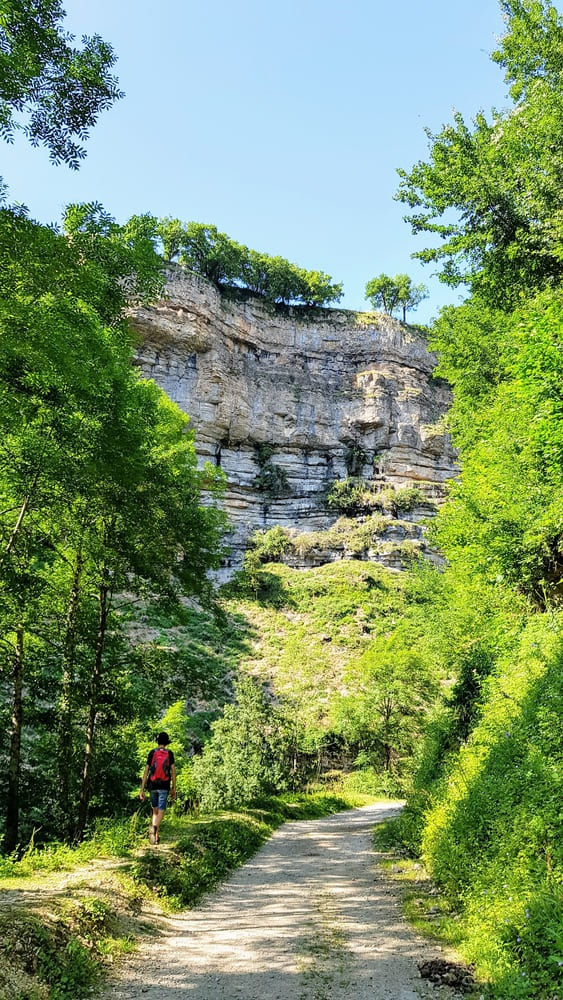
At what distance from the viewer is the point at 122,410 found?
782 cm

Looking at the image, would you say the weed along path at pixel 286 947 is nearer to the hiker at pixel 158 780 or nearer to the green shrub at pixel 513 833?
the green shrub at pixel 513 833

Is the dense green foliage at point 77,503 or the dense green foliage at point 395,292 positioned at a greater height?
the dense green foliage at point 395,292

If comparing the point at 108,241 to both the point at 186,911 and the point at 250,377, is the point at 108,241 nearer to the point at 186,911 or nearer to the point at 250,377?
the point at 186,911

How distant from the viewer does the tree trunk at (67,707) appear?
29.5 ft

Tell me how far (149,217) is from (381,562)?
36.7m

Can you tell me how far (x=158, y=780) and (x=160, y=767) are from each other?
0.16 metres

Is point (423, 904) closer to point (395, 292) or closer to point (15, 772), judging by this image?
point (15, 772)

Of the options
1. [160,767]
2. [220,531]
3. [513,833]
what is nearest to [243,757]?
[220,531]

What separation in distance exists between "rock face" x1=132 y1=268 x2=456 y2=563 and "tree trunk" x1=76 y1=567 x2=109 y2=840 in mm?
33414

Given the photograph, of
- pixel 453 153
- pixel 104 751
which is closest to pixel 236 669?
pixel 104 751

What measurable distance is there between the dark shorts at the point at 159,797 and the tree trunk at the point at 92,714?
1.99 meters

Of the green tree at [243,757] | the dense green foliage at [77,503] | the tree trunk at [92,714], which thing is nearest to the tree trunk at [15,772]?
the dense green foliage at [77,503]

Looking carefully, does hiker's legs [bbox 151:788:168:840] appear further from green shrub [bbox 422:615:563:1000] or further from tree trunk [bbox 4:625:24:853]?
green shrub [bbox 422:615:563:1000]

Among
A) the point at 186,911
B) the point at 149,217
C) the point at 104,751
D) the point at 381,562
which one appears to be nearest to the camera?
the point at 186,911
